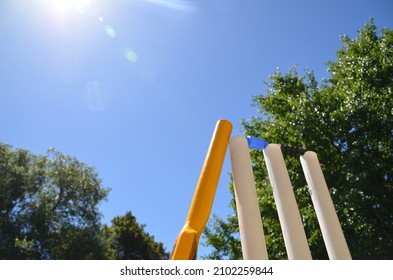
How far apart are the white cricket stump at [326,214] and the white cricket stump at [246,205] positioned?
2.89 ft

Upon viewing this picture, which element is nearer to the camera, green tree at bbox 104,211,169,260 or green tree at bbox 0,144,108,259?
green tree at bbox 0,144,108,259

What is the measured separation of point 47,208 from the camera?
22.2 metres

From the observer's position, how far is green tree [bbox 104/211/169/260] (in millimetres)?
33812

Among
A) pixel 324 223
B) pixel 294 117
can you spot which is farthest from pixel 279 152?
pixel 294 117

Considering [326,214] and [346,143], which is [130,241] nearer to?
[346,143]

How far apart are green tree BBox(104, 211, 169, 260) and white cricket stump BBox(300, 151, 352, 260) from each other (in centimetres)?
3132

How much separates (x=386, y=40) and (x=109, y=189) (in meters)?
21.7

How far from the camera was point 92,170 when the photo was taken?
84.5 ft

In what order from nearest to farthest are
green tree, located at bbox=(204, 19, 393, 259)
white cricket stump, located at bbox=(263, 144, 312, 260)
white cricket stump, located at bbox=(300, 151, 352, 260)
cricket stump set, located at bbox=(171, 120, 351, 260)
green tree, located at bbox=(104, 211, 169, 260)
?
cricket stump set, located at bbox=(171, 120, 351, 260) → white cricket stump, located at bbox=(263, 144, 312, 260) → white cricket stump, located at bbox=(300, 151, 352, 260) → green tree, located at bbox=(204, 19, 393, 259) → green tree, located at bbox=(104, 211, 169, 260)

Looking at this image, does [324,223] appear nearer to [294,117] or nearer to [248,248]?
[248,248]

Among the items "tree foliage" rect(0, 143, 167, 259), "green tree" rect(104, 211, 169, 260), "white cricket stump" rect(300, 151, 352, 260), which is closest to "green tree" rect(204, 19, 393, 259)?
"white cricket stump" rect(300, 151, 352, 260)

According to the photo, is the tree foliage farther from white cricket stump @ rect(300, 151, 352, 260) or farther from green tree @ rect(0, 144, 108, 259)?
white cricket stump @ rect(300, 151, 352, 260)

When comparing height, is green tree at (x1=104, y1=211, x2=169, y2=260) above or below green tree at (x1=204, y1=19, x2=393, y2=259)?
above

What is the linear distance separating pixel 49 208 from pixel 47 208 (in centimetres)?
24
